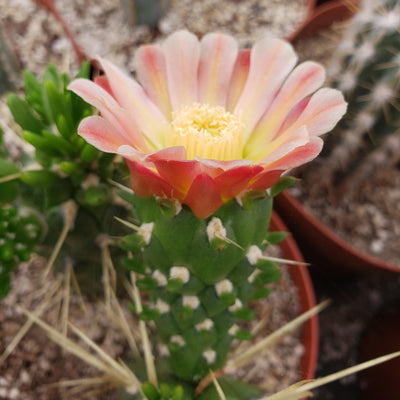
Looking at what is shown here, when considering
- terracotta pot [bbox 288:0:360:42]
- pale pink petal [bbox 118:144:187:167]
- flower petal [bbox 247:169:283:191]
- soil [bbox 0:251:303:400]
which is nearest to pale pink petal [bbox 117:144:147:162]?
pale pink petal [bbox 118:144:187:167]

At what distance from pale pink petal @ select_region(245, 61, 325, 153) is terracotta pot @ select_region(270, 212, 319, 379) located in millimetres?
438

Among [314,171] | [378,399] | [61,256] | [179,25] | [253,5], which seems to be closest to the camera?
[61,256]

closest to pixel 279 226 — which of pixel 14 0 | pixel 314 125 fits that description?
pixel 314 125

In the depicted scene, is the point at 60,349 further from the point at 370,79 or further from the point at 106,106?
the point at 370,79

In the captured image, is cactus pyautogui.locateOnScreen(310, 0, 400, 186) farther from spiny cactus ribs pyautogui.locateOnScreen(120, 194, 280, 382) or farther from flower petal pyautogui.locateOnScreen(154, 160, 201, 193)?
flower petal pyautogui.locateOnScreen(154, 160, 201, 193)

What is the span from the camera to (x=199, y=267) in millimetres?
479

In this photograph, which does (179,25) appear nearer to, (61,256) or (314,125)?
(61,256)

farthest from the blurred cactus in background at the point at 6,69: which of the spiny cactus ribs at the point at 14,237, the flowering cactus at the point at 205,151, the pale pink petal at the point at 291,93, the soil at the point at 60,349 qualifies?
the pale pink petal at the point at 291,93

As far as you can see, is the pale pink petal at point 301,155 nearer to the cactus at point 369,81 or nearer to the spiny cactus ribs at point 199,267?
the spiny cactus ribs at point 199,267

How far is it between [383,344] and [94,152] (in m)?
0.80

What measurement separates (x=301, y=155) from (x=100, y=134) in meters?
0.18

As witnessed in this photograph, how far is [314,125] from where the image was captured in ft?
1.41

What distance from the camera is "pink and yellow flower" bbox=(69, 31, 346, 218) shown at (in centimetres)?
41

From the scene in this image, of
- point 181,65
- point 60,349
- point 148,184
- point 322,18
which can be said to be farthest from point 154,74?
point 322,18
